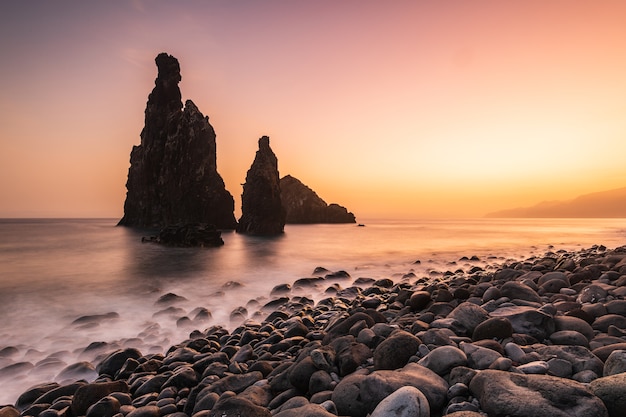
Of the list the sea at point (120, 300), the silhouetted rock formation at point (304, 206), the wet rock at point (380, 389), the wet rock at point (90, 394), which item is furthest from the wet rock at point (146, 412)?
the silhouetted rock formation at point (304, 206)

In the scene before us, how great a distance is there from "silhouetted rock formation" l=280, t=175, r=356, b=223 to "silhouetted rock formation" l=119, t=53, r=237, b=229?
51118mm

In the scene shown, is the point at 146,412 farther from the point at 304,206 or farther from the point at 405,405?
the point at 304,206

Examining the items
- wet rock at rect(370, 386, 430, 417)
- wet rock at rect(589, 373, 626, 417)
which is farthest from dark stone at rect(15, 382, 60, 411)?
wet rock at rect(589, 373, 626, 417)

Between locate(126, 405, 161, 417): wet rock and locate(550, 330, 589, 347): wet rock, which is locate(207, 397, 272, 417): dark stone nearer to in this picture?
locate(126, 405, 161, 417): wet rock

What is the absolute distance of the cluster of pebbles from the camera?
296cm

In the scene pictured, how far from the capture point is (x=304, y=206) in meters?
124

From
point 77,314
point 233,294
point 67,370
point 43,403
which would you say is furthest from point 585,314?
point 77,314

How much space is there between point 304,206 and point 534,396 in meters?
121

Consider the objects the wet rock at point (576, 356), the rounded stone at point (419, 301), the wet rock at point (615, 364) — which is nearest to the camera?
the wet rock at point (615, 364)

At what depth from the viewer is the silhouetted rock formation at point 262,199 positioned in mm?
55053

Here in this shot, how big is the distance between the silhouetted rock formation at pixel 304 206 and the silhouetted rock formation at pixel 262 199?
62.9 meters

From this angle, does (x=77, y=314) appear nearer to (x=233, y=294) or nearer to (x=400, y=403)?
(x=233, y=294)

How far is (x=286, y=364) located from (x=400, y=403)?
7.13 feet

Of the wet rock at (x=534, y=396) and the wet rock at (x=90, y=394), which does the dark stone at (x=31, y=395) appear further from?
the wet rock at (x=534, y=396)
